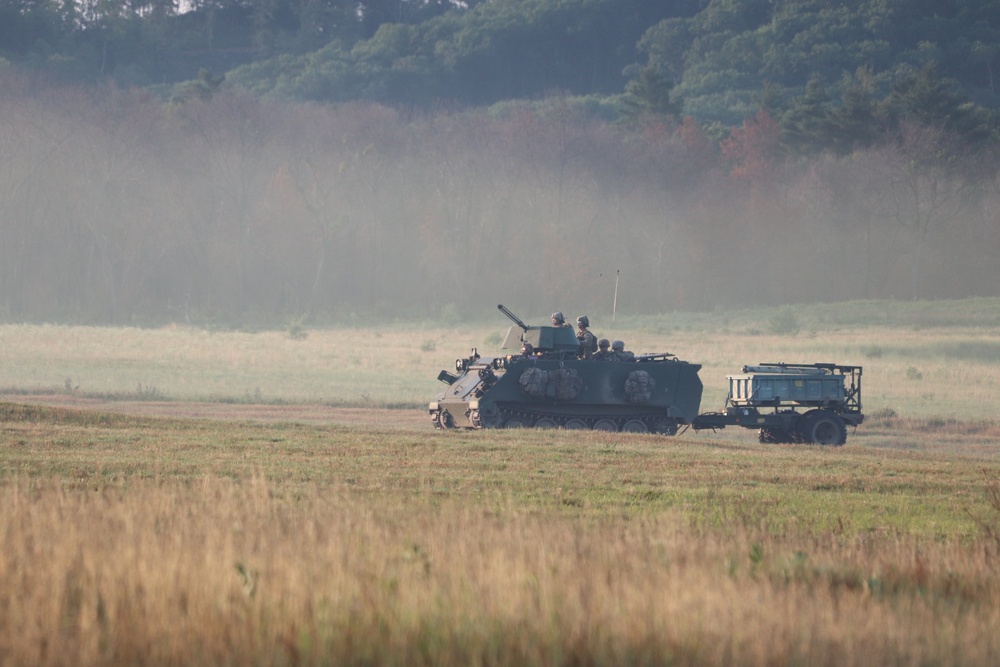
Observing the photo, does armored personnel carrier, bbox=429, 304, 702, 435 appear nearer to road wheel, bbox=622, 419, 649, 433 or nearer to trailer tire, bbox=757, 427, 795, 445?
road wheel, bbox=622, 419, 649, 433

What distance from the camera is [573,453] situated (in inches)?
888

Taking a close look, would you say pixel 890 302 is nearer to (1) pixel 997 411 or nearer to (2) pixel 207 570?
(1) pixel 997 411

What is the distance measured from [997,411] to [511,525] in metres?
27.4

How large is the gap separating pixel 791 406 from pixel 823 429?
780 mm

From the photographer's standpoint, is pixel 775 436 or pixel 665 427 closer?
pixel 775 436

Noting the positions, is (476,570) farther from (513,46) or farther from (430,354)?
(513,46)

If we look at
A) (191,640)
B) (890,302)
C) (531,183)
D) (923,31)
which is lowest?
(191,640)

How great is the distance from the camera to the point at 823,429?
97.0 ft

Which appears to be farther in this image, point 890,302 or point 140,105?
point 140,105

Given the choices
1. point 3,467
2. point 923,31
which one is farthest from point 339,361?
point 923,31

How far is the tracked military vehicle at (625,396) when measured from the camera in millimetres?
29453

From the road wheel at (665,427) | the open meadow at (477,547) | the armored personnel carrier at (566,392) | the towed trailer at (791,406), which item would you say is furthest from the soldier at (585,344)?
the open meadow at (477,547)

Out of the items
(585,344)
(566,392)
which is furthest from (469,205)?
(566,392)

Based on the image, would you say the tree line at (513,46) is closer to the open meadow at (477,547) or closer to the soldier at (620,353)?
the soldier at (620,353)
